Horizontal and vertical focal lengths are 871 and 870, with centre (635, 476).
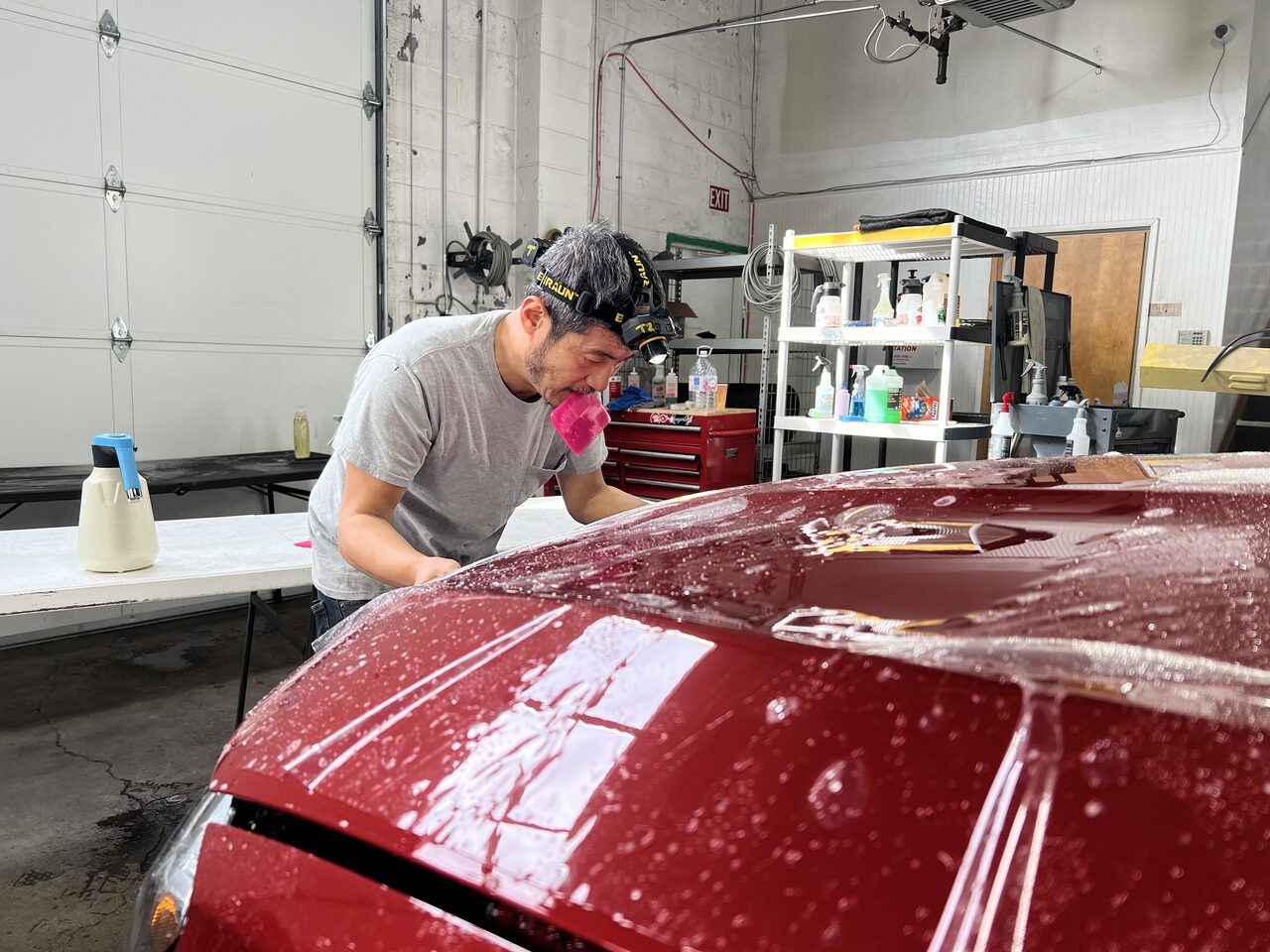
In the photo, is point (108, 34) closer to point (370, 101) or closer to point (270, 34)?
point (270, 34)

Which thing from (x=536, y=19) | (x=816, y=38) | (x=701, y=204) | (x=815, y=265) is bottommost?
(x=815, y=265)

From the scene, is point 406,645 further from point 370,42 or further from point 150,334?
point 370,42

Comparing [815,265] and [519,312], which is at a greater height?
[815,265]

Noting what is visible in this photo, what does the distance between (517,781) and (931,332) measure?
377 centimetres

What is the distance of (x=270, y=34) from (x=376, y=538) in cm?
416

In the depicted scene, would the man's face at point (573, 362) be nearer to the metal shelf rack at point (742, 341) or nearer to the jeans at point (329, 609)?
the jeans at point (329, 609)

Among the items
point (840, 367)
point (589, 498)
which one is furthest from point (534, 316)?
point (840, 367)

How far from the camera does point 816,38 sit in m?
7.60

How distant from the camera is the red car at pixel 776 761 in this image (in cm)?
29

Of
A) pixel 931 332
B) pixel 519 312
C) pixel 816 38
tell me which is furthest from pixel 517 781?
pixel 816 38

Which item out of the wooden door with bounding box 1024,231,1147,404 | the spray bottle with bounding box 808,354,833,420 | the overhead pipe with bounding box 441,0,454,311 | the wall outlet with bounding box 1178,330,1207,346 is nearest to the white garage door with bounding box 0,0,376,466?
the overhead pipe with bounding box 441,0,454,311

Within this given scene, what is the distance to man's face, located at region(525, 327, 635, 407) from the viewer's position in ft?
4.68

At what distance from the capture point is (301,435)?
451 centimetres

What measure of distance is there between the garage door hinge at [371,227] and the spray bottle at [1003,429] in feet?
11.5
